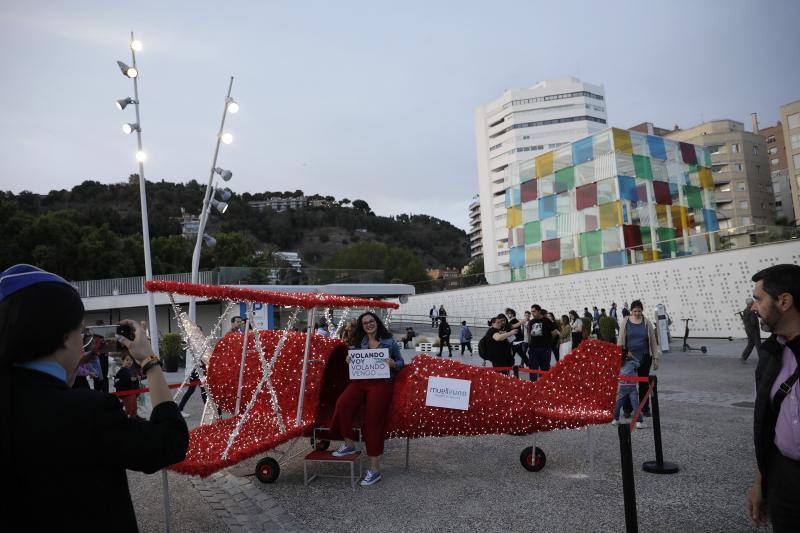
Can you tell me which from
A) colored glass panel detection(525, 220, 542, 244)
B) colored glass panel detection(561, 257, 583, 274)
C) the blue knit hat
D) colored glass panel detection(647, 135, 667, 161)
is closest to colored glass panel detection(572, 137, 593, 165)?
colored glass panel detection(647, 135, 667, 161)

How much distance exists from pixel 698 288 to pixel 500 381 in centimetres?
2075

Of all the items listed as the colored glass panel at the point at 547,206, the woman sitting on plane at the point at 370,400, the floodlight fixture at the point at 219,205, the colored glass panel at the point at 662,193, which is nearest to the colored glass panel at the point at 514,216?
the colored glass panel at the point at 547,206

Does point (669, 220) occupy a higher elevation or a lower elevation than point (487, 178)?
lower

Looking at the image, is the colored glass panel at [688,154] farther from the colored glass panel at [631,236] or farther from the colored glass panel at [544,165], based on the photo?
the colored glass panel at [544,165]

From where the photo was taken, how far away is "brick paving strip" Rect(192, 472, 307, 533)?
4426mm

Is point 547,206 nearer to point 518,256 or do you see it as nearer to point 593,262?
point 518,256

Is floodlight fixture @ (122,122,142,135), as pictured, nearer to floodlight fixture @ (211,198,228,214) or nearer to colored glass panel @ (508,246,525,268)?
floodlight fixture @ (211,198,228,214)

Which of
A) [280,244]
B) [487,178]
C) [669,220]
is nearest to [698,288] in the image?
[669,220]

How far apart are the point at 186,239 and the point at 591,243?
45.1 metres

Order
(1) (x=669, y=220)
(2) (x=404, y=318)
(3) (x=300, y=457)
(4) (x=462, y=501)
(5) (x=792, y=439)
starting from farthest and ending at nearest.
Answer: (2) (x=404, y=318) → (1) (x=669, y=220) → (3) (x=300, y=457) → (4) (x=462, y=501) → (5) (x=792, y=439)

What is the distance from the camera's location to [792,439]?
2.16 m

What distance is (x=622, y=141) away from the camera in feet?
101

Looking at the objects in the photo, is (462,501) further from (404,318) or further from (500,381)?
(404,318)

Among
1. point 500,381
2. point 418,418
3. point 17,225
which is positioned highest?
point 17,225
